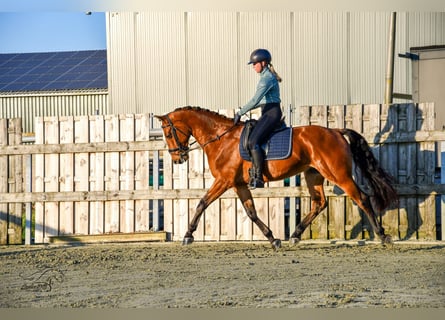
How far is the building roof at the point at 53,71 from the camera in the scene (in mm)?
42188

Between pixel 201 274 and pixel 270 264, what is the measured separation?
4.24 feet

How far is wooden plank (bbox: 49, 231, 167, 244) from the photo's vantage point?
48.1ft

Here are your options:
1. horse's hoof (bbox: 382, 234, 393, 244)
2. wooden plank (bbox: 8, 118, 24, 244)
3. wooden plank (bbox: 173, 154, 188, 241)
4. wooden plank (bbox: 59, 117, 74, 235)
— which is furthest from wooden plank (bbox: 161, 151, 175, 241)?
horse's hoof (bbox: 382, 234, 393, 244)

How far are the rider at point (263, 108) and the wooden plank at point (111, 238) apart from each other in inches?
100

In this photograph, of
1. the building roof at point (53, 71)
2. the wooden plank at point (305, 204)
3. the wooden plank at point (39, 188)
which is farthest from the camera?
the building roof at point (53, 71)

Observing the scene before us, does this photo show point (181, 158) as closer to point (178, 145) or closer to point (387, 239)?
point (178, 145)

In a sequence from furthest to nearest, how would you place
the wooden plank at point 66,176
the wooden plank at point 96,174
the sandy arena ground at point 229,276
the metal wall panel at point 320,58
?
the metal wall panel at point 320,58 < the wooden plank at point 66,176 < the wooden plank at point 96,174 < the sandy arena ground at point 229,276

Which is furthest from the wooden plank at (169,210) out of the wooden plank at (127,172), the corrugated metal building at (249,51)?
the corrugated metal building at (249,51)

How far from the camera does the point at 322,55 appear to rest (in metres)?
27.3

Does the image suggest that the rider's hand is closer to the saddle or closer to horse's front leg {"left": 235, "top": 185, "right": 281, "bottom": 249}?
the saddle

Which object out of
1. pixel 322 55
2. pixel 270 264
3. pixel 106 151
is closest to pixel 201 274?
pixel 270 264

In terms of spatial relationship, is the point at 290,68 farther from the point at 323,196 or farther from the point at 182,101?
the point at 323,196

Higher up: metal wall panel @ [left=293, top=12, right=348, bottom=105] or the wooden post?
Result: metal wall panel @ [left=293, top=12, right=348, bottom=105]

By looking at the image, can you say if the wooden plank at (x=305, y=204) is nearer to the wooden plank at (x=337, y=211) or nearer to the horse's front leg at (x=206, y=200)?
the wooden plank at (x=337, y=211)
